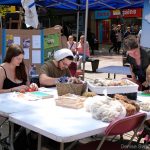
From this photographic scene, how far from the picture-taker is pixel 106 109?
8.27ft

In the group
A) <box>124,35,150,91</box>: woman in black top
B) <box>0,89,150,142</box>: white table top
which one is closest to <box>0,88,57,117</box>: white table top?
<box>0,89,150,142</box>: white table top

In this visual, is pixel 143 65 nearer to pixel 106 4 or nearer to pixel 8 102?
pixel 8 102

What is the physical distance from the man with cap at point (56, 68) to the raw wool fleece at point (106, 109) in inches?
52.9

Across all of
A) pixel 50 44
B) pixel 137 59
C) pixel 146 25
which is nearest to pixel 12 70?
pixel 137 59

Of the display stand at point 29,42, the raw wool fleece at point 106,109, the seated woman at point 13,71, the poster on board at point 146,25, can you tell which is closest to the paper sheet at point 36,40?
the display stand at point 29,42

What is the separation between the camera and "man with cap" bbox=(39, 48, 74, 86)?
3943mm

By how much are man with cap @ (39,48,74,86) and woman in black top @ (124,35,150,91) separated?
27.3 inches

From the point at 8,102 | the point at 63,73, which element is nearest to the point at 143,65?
the point at 63,73

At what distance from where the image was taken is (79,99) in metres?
3.03

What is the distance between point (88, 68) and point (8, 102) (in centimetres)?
951

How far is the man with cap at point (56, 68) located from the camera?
3943 millimetres

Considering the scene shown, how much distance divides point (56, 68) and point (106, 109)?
1.71 m

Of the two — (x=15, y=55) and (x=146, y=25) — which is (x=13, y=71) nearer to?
(x=15, y=55)

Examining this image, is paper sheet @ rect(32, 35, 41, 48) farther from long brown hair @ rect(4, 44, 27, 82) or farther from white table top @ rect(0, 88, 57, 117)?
white table top @ rect(0, 88, 57, 117)
